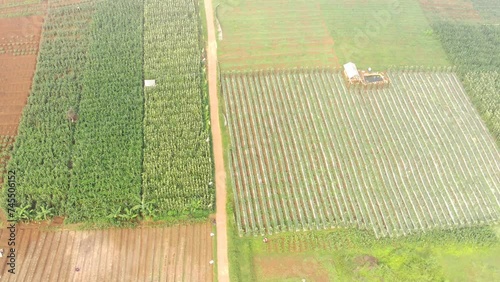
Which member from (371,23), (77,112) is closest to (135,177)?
(77,112)

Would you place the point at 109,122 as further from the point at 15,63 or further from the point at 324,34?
the point at 324,34

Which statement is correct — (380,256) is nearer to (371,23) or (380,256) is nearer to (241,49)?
(241,49)

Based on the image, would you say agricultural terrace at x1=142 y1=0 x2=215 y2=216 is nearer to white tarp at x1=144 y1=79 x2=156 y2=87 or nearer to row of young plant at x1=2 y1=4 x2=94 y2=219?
white tarp at x1=144 y1=79 x2=156 y2=87

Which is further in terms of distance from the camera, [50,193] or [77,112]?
[77,112]

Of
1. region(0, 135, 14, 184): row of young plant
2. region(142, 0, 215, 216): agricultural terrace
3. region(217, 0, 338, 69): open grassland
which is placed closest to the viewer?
region(142, 0, 215, 216): agricultural terrace

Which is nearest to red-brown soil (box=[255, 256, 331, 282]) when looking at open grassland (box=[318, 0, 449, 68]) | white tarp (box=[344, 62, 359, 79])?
white tarp (box=[344, 62, 359, 79])

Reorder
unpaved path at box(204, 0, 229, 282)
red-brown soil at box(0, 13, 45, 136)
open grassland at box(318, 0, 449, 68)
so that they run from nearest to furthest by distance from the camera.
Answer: unpaved path at box(204, 0, 229, 282)
red-brown soil at box(0, 13, 45, 136)
open grassland at box(318, 0, 449, 68)

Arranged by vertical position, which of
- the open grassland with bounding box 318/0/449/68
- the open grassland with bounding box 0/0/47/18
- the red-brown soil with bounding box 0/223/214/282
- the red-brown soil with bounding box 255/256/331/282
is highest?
the open grassland with bounding box 0/0/47/18

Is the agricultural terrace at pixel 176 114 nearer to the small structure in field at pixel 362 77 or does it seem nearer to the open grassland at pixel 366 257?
the open grassland at pixel 366 257
